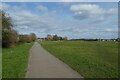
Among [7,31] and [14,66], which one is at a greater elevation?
[7,31]

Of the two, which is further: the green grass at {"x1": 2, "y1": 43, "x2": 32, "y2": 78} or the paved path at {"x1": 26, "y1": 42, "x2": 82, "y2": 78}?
the green grass at {"x1": 2, "y1": 43, "x2": 32, "y2": 78}

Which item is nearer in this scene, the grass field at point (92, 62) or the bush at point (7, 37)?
the grass field at point (92, 62)

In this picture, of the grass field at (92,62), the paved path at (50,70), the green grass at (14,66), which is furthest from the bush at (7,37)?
the paved path at (50,70)

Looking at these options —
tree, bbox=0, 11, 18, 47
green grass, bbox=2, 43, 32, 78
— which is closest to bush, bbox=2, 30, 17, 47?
tree, bbox=0, 11, 18, 47

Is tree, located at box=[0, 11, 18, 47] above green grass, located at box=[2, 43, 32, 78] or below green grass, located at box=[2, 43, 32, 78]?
above

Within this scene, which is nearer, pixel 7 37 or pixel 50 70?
pixel 50 70

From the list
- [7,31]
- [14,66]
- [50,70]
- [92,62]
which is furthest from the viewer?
[7,31]

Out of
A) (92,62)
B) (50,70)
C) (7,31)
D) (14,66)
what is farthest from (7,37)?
(50,70)

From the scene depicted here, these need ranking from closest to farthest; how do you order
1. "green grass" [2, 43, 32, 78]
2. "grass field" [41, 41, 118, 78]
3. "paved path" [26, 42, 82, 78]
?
1. "paved path" [26, 42, 82, 78]
2. "green grass" [2, 43, 32, 78]
3. "grass field" [41, 41, 118, 78]

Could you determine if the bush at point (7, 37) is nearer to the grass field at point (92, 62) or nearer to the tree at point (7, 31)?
the tree at point (7, 31)

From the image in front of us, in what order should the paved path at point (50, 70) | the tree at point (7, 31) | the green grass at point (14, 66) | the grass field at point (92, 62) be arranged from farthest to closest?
the tree at point (7, 31)
the grass field at point (92, 62)
the green grass at point (14, 66)
the paved path at point (50, 70)

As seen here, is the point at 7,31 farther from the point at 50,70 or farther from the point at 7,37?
the point at 50,70

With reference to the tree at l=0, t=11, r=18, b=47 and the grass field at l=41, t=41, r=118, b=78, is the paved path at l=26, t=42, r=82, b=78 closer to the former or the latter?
the grass field at l=41, t=41, r=118, b=78

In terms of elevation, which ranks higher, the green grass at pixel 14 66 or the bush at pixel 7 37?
the bush at pixel 7 37
